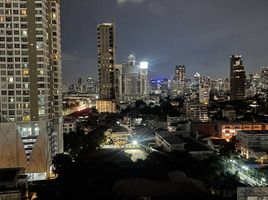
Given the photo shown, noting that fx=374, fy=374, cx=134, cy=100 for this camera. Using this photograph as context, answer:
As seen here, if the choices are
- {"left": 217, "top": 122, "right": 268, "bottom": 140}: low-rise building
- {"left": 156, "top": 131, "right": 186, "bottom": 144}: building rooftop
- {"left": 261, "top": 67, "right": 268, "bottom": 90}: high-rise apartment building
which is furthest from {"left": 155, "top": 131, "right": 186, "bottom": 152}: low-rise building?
{"left": 261, "top": 67, "right": 268, "bottom": 90}: high-rise apartment building

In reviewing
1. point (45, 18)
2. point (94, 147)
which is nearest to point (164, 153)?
point (94, 147)

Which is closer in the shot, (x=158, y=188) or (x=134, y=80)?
(x=158, y=188)

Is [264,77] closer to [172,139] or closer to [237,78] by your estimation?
[237,78]

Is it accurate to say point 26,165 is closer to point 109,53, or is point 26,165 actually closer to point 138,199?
point 138,199

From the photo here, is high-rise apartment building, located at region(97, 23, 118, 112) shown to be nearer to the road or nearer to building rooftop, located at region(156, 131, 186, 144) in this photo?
building rooftop, located at region(156, 131, 186, 144)

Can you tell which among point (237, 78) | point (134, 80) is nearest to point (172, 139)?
point (237, 78)

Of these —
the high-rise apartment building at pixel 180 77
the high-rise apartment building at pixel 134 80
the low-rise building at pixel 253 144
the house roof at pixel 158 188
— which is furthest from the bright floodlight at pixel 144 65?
the house roof at pixel 158 188
